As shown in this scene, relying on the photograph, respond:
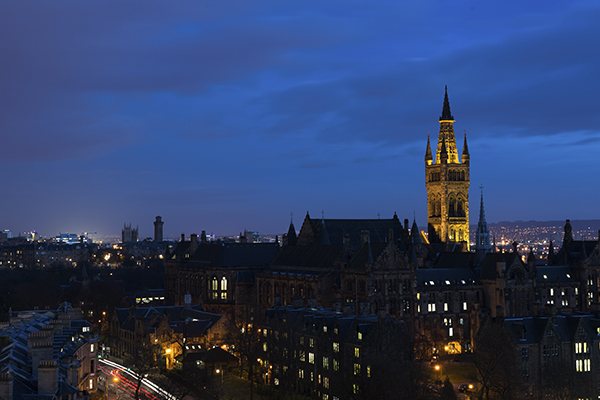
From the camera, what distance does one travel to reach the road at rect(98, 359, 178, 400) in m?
121

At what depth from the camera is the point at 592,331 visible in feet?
406

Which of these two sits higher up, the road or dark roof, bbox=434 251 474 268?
dark roof, bbox=434 251 474 268

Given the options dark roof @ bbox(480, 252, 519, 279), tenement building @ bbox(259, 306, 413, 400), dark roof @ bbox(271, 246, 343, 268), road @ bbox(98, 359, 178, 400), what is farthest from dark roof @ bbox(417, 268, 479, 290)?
road @ bbox(98, 359, 178, 400)

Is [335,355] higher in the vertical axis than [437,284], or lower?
lower

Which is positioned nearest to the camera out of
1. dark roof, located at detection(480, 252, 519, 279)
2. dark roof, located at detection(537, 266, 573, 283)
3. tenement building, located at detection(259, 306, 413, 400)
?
tenement building, located at detection(259, 306, 413, 400)

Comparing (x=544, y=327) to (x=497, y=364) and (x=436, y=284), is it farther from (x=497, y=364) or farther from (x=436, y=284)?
(x=436, y=284)

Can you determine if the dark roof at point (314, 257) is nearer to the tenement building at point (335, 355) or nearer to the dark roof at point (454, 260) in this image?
the dark roof at point (454, 260)

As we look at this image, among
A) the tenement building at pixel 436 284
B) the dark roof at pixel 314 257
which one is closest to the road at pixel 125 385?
the tenement building at pixel 436 284

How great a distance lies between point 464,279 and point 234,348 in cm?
5746

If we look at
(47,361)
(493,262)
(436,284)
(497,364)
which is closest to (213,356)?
(497,364)

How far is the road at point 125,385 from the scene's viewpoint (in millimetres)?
121312

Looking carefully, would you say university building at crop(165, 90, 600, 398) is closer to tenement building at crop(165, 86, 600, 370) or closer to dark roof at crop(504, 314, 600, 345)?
tenement building at crop(165, 86, 600, 370)

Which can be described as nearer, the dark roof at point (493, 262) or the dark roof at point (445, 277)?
the dark roof at point (445, 277)

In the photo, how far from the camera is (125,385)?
130000 millimetres
